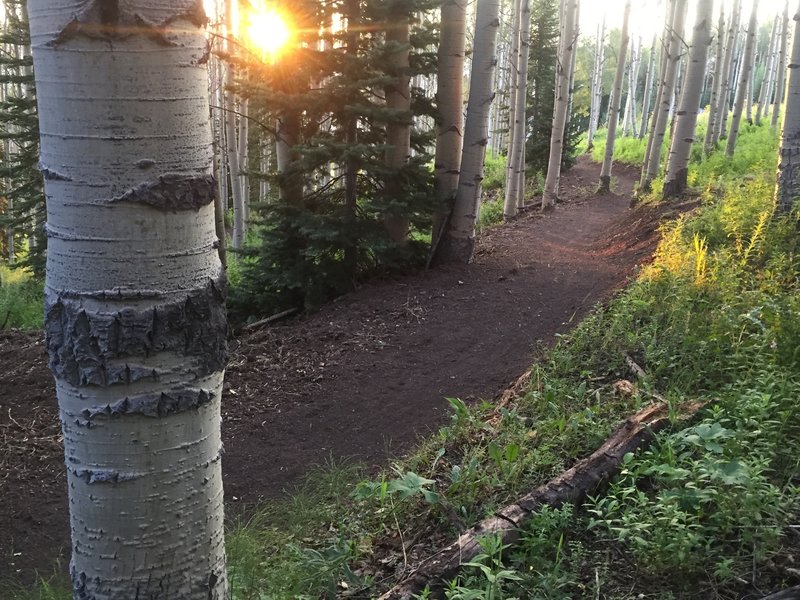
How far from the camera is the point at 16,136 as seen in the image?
544 inches

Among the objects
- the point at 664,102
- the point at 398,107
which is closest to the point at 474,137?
the point at 398,107

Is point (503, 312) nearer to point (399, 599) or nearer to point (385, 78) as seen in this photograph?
point (385, 78)

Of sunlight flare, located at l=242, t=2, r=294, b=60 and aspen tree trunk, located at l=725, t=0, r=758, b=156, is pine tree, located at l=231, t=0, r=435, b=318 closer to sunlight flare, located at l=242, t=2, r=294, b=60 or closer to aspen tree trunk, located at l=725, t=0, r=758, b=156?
sunlight flare, located at l=242, t=2, r=294, b=60

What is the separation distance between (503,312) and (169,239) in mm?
6624

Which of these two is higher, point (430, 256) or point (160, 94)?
point (160, 94)

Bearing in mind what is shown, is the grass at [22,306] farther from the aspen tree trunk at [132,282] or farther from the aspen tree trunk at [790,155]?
the aspen tree trunk at [790,155]

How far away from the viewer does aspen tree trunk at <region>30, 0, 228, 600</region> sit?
1.50 metres

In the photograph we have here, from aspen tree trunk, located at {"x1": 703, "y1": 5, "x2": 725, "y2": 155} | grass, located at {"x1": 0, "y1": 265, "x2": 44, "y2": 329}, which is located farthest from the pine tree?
aspen tree trunk, located at {"x1": 703, "y1": 5, "x2": 725, "y2": 155}

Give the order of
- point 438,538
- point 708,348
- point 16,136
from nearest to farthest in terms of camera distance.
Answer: point 438,538 → point 708,348 → point 16,136

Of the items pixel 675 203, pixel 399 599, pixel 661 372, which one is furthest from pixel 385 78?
pixel 399 599

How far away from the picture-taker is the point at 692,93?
1156cm

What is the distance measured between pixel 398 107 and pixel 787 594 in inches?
326

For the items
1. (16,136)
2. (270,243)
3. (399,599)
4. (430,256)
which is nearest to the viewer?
(399,599)

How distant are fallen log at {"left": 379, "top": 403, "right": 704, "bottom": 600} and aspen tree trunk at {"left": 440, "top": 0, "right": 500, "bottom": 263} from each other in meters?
6.31
